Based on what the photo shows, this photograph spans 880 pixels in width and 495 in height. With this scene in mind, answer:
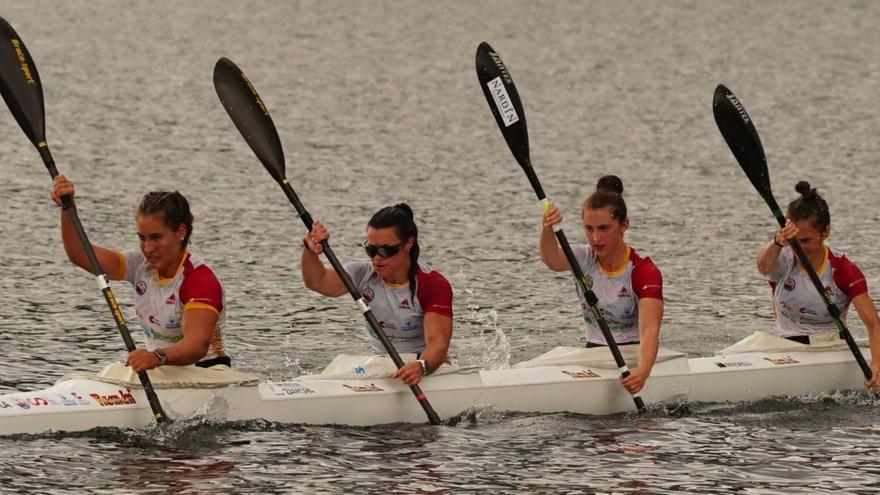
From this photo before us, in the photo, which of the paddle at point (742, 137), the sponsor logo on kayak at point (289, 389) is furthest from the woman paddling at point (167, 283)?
the paddle at point (742, 137)

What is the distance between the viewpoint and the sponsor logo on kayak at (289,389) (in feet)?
41.3

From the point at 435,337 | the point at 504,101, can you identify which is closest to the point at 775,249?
the point at 504,101

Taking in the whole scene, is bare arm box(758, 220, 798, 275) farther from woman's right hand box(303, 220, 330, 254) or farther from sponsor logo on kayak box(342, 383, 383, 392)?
woman's right hand box(303, 220, 330, 254)

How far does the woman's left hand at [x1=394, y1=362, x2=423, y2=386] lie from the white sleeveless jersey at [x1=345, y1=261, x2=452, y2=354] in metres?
0.43

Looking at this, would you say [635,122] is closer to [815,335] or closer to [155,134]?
[155,134]

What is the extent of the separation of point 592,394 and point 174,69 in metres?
24.6

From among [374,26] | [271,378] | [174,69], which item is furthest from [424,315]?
[374,26]

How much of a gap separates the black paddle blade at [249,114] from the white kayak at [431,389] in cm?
167

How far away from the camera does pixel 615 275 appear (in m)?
13.5

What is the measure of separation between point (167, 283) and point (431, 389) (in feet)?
6.67

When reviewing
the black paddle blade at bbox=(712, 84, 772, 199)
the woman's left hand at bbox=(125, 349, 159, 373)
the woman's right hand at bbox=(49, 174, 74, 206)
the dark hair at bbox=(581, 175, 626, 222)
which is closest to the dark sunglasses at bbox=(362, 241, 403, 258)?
the dark hair at bbox=(581, 175, 626, 222)

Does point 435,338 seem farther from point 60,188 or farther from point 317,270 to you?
point 60,188

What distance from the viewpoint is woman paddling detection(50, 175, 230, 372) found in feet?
39.4

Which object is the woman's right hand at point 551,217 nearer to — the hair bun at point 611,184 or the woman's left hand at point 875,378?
the hair bun at point 611,184
